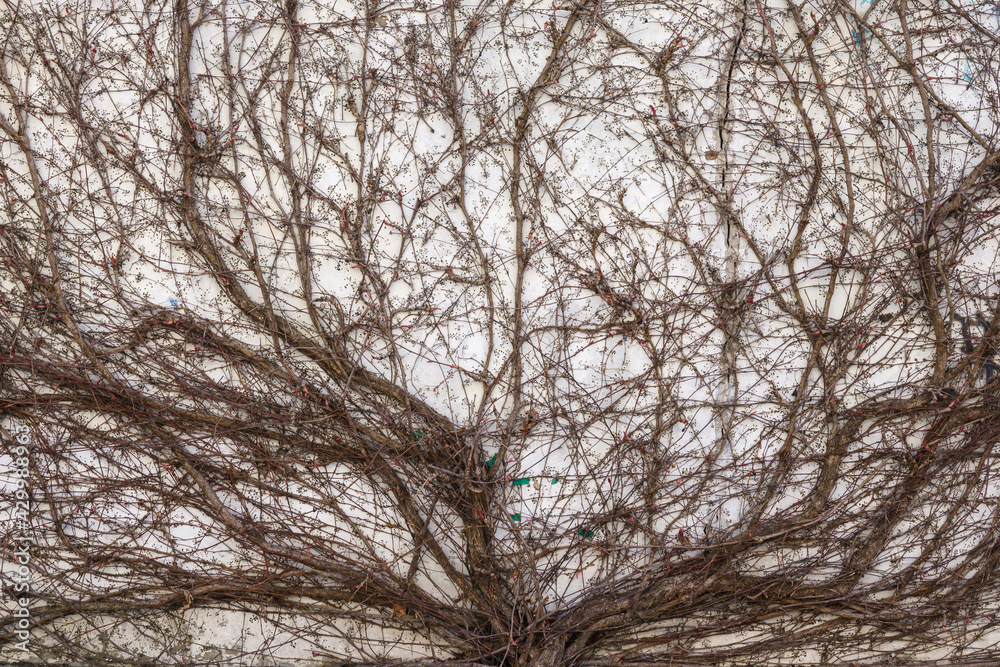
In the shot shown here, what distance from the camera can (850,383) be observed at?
9.46ft

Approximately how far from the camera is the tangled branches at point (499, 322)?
2.81 metres

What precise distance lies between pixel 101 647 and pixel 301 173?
78.6 inches

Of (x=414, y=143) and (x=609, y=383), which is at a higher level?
(x=414, y=143)

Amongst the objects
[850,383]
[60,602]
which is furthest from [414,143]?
[60,602]

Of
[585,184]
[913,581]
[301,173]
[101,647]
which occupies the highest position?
[301,173]

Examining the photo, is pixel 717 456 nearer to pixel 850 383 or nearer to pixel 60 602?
pixel 850 383

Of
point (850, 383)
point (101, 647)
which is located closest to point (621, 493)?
point (850, 383)

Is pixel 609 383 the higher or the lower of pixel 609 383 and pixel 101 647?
the higher

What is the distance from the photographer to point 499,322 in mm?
2881

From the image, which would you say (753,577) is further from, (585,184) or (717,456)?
(585,184)

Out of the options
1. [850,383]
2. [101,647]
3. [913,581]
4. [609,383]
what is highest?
[609,383]

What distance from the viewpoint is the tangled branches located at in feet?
9.22

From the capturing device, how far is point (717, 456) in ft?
9.36

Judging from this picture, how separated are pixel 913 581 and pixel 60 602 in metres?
3.29
